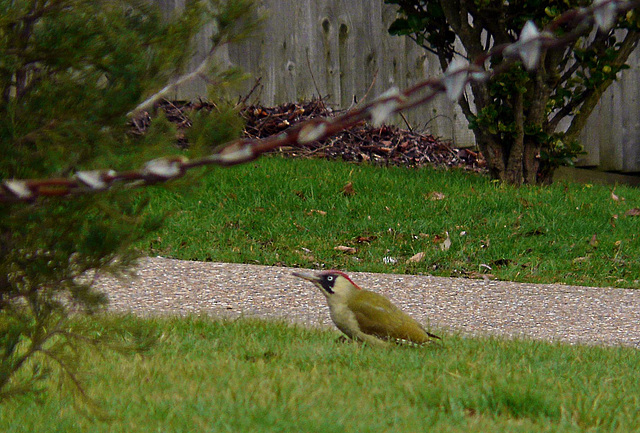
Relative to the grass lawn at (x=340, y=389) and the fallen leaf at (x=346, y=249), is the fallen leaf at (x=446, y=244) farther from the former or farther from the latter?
the grass lawn at (x=340, y=389)

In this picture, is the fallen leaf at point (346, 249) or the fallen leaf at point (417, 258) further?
the fallen leaf at point (346, 249)

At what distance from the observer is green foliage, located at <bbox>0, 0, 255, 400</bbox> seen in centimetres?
247

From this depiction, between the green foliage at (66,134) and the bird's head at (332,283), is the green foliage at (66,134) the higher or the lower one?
the higher one

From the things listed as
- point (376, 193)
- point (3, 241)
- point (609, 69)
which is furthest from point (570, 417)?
point (609, 69)

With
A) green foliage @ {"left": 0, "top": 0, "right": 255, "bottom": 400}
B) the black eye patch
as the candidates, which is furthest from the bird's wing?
green foliage @ {"left": 0, "top": 0, "right": 255, "bottom": 400}

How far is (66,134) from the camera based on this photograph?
8.27 feet

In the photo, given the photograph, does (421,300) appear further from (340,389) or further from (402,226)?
(340,389)

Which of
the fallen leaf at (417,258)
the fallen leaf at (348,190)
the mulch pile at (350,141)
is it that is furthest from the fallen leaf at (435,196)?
the mulch pile at (350,141)

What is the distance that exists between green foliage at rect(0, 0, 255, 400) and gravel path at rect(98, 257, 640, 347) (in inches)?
88.6

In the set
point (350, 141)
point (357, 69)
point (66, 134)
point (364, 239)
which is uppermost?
point (357, 69)

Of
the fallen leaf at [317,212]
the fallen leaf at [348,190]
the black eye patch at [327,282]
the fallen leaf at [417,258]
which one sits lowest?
the fallen leaf at [417,258]

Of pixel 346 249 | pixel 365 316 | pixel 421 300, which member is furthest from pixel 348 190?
pixel 365 316

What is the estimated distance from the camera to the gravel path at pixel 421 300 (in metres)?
5.02

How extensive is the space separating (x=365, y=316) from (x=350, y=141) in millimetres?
7215
